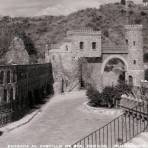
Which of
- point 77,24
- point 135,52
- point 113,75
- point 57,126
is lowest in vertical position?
point 57,126

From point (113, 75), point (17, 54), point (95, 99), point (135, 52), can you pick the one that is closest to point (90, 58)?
point (113, 75)

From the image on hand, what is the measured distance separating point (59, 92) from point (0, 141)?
20.0m

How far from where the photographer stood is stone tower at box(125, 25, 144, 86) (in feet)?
122

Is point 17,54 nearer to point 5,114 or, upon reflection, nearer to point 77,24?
point 77,24

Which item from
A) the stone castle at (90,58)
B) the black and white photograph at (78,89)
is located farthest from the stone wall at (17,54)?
the stone castle at (90,58)

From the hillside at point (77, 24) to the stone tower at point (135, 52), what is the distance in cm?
2907

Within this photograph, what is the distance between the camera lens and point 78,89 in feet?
124

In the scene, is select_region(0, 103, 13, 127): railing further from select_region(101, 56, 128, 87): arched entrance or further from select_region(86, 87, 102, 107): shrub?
select_region(101, 56, 128, 87): arched entrance

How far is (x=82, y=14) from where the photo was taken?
79625 millimetres

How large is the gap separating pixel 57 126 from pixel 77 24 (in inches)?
2247

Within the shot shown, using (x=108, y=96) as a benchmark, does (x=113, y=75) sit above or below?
above

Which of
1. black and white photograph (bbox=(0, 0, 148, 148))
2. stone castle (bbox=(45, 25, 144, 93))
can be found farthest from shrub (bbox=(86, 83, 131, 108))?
stone castle (bbox=(45, 25, 144, 93))

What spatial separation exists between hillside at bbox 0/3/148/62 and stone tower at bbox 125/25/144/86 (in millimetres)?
29066

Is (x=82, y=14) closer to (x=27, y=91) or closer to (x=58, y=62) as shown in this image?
(x=58, y=62)
